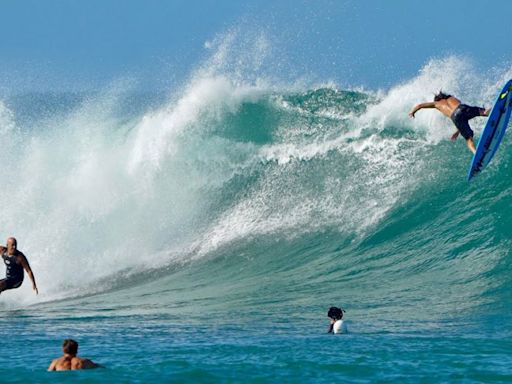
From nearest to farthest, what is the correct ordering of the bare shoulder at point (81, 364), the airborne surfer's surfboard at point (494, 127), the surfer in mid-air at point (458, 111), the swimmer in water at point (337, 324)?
the bare shoulder at point (81, 364) → the swimmer in water at point (337, 324) → the airborne surfer's surfboard at point (494, 127) → the surfer in mid-air at point (458, 111)

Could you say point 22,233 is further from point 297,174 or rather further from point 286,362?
point 286,362

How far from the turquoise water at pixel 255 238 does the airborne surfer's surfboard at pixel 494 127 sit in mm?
1422

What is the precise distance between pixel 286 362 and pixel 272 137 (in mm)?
11712

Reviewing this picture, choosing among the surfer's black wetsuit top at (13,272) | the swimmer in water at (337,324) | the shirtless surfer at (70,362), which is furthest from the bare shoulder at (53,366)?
the surfer's black wetsuit top at (13,272)

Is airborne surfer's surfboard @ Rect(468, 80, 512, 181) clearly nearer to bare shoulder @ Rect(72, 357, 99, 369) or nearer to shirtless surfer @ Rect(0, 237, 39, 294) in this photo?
shirtless surfer @ Rect(0, 237, 39, 294)

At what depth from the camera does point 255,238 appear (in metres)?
15.9

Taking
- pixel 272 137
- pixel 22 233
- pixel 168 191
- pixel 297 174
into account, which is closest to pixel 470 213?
pixel 297 174

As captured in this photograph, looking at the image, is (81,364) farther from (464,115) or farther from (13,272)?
(464,115)

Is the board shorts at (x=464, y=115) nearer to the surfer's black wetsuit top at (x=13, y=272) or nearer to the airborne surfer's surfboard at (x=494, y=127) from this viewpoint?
the airborne surfer's surfboard at (x=494, y=127)

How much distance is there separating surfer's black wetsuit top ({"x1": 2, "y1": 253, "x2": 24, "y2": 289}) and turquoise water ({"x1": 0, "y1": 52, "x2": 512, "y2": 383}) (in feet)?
1.62

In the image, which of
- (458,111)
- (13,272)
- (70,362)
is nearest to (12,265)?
(13,272)

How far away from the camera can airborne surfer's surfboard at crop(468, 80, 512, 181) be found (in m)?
12.0

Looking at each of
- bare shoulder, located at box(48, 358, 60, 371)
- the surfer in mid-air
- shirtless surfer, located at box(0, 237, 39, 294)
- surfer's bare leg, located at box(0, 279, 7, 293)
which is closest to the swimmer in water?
bare shoulder, located at box(48, 358, 60, 371)

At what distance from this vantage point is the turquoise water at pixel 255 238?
8.18 meters
